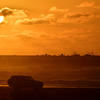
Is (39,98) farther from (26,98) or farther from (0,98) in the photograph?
(0,98)

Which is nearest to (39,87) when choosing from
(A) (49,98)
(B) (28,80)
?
(B) (28,80)

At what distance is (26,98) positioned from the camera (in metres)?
23.5

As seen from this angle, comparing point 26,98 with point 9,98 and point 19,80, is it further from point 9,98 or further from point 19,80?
point 19,80

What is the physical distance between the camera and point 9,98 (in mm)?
23531

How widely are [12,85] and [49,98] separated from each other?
10.6 metres

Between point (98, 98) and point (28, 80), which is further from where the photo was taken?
point (28, 80)

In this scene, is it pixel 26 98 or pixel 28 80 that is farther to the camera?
pixel 28 80

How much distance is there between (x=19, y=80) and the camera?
33.4m

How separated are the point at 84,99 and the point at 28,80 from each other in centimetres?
1186

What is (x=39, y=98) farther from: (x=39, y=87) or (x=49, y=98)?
(x=39, y=87)

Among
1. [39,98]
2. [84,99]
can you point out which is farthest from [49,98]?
[84,99]

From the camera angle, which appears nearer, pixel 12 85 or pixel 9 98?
pixel 9 98

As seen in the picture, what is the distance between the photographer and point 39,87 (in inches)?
1280

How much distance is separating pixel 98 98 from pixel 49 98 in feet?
14.5
